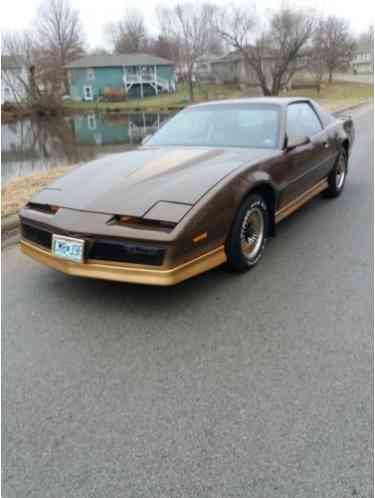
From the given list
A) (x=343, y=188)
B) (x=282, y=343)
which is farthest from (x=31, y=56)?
(x=282, y=343)

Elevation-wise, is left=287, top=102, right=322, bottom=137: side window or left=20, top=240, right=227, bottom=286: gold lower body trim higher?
left=287, top=102, right=322, bottom=137: side window

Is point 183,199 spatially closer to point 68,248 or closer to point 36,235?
point 68,248

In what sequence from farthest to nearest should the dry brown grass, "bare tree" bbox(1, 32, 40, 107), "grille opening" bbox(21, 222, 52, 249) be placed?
"bare tree" bbox(1, 32, 40, 107) → the dry brown grass → "grille opening" bbox(21, 222, 52, 249)

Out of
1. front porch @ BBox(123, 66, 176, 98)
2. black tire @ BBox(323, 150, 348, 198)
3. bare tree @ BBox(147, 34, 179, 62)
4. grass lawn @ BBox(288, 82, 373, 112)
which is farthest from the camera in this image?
bare tree @ BBox(147, 34, 179, 62)

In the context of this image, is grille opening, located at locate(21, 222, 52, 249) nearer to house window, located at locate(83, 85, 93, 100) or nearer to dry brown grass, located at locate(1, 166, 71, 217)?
dry brown grass, located at locate(1, 166, 71, 217)

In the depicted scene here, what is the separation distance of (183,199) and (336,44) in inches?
2534

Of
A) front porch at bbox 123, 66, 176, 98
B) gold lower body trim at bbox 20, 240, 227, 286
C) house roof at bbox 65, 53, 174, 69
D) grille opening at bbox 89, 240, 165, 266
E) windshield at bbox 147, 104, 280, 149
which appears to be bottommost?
gold lower body trim at bbox 20, 240, 227, 286

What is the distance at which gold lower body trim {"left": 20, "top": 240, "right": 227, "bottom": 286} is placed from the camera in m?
2.75

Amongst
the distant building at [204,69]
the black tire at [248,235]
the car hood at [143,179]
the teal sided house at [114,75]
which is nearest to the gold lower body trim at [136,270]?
the black tire at [248,235]

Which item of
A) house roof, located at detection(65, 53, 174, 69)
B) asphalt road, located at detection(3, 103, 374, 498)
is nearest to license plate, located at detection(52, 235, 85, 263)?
asphalt road, located at detection(3, 103, 374, 498)

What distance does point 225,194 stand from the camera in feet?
10.0

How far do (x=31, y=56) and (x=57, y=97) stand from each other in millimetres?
8109

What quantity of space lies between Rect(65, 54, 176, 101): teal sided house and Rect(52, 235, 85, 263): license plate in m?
53.9

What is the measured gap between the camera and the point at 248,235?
358 cm
